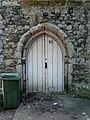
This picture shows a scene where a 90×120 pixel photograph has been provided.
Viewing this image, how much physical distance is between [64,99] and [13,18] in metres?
3.17

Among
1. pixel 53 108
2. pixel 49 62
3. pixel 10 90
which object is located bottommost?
pixel 53 108

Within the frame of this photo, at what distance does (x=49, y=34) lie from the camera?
816 centimetres

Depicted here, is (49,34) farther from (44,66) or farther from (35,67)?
(35,67)

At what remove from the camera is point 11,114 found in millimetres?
6535

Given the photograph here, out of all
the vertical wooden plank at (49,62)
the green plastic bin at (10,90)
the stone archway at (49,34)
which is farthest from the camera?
the vertical wooden plank at (49,62)

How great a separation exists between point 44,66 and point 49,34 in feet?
3.70

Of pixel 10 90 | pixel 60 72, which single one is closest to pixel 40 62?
pixel 60 72

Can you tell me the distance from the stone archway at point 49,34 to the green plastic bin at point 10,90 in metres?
1.25

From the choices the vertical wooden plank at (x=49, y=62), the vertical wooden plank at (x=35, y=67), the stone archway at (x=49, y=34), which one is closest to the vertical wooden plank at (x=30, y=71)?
the vertical wooden plank at (x=35, y=67)

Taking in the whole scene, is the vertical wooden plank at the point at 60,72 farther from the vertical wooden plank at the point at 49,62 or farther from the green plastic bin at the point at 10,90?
the green plastic bin at the point at 10,90

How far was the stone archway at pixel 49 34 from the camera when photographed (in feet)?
26.0

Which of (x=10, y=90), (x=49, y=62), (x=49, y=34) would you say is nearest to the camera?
(x=10, y=90)

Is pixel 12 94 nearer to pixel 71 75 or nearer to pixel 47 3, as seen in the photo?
pixel 71 75

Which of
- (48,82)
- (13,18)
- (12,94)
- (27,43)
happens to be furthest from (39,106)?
(13,18)
